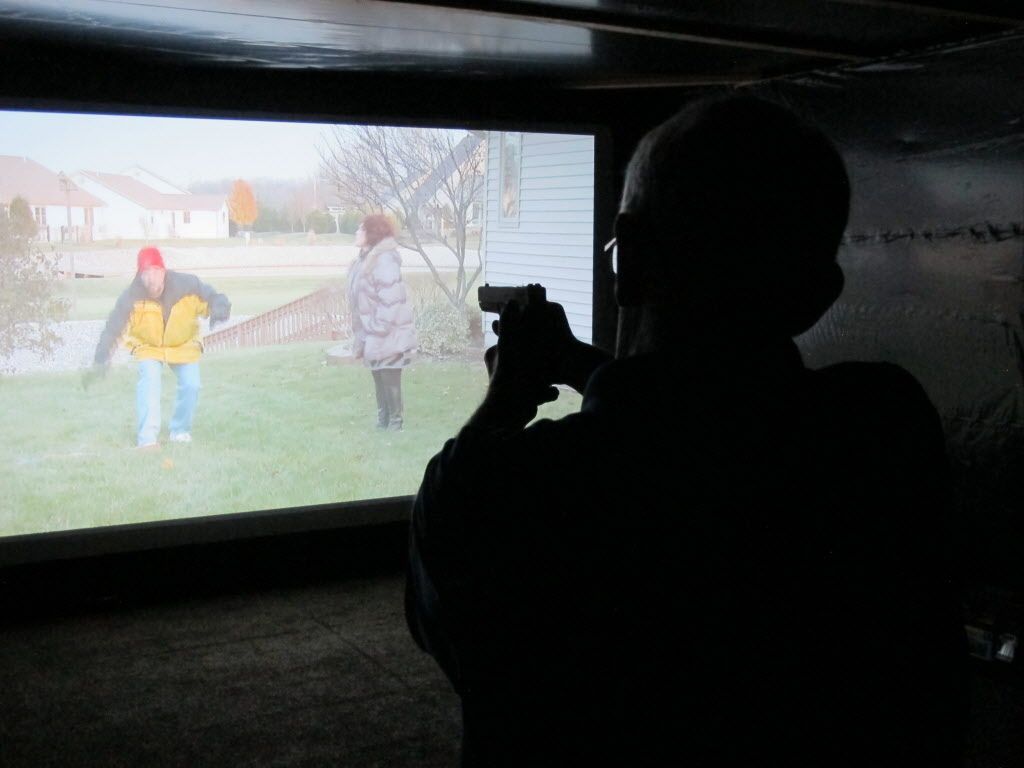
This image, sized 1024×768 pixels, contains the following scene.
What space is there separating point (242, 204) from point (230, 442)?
3.09ft

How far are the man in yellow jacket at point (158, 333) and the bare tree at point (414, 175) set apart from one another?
73 centimetres

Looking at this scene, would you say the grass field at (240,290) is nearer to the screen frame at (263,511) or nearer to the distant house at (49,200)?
the distant house at (49,200)

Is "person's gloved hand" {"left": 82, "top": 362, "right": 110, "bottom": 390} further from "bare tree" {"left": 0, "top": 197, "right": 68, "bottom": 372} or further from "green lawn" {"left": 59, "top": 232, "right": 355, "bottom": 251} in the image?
"green lawn" {"left": 59, "top": 232, "right": 355, "bottom": 251}

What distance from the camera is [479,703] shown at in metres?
0.67

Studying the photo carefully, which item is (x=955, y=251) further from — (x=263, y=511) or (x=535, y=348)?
(x=535, y=348)

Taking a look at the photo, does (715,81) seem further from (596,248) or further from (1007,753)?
(1007,753)

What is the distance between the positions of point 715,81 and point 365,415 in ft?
6.49

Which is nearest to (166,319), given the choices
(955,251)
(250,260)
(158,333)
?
(158,333)

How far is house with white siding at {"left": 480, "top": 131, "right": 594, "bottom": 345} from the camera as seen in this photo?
4785 millimetres

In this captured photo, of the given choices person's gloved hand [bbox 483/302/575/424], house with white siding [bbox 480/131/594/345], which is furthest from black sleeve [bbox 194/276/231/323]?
person's gloved hand [bbox 483/302/575/424]

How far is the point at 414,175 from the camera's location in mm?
4582

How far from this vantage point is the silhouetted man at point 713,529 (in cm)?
63

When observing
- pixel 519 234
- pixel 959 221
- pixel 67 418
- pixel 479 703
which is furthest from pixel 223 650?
pixel 479 703

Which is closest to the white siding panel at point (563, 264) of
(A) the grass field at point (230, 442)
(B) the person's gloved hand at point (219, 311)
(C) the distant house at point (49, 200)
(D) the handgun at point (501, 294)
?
(A) the grass field at point (230, 442)
